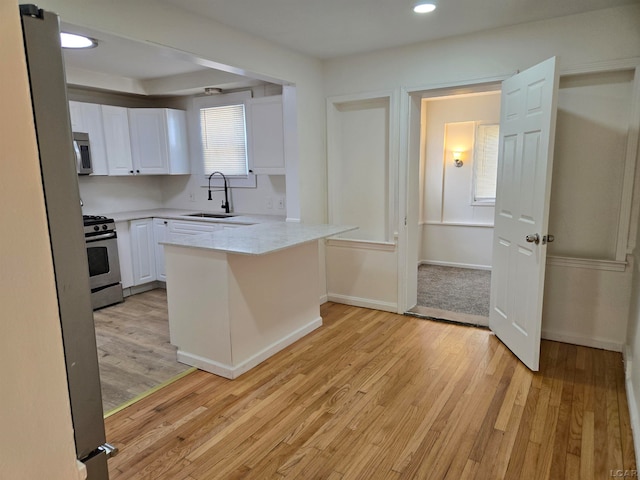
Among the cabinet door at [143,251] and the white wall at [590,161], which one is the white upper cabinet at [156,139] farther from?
the white wall at [590,161]

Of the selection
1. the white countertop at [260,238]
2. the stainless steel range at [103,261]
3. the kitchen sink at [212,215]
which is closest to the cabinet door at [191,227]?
the kitchen sink at [212,215]

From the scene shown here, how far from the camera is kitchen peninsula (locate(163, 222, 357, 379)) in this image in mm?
2875

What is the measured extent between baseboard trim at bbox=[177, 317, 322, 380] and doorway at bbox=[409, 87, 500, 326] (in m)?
2.58

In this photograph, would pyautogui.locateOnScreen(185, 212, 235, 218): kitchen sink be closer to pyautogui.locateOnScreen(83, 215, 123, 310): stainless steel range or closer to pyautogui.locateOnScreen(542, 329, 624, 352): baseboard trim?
pyautogui.locateOnScreen(83, 215, 123, 310): stainless steel range

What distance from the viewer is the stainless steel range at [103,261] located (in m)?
4.24

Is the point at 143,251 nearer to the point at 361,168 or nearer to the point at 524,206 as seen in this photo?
the point at 361,168

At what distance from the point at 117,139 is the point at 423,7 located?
12.4 feet

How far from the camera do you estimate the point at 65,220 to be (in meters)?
0.77

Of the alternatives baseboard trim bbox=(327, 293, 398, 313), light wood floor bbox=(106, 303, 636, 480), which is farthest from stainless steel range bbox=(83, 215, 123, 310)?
baseboard trim bbox=(327, 293, 398, 313)

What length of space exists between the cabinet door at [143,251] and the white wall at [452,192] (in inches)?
152

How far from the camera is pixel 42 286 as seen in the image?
0.58 m

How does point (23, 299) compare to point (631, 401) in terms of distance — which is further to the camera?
point (631, 401)

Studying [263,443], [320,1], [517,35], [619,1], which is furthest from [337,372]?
[619,1]

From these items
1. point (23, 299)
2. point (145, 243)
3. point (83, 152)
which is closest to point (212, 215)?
point (145, 243)
